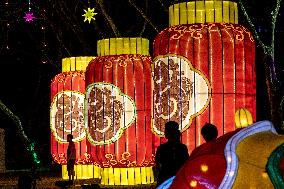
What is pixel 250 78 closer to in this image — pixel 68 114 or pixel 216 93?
pixel 216 93

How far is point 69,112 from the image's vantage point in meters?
18.4

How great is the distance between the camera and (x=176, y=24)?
1083 cm

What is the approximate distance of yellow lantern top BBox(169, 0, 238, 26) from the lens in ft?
35.1

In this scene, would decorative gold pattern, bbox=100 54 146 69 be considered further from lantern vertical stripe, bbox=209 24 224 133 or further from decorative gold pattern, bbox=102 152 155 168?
lantern vertical stripe, bbox=209 24 224 133

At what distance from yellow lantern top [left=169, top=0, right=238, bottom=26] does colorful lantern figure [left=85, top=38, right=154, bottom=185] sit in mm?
3469

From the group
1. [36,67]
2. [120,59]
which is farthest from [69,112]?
[36,67]

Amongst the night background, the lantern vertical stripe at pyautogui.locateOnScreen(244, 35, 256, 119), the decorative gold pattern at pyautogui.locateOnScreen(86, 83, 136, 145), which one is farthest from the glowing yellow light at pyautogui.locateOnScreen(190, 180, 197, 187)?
the night background

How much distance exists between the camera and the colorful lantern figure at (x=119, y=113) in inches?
556

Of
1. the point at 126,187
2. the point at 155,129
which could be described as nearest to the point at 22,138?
the point at 126,187

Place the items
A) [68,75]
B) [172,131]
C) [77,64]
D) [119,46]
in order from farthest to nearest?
[77,64] < [68,75] < [119,46] < [172,131]

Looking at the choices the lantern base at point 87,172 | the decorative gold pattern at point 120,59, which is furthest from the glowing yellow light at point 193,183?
the lantern base at point 87,172

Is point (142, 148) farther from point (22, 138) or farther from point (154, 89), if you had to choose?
point (22, 138)

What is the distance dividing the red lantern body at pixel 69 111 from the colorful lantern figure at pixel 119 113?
3.87 metres

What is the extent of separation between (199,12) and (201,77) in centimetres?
A: 121
